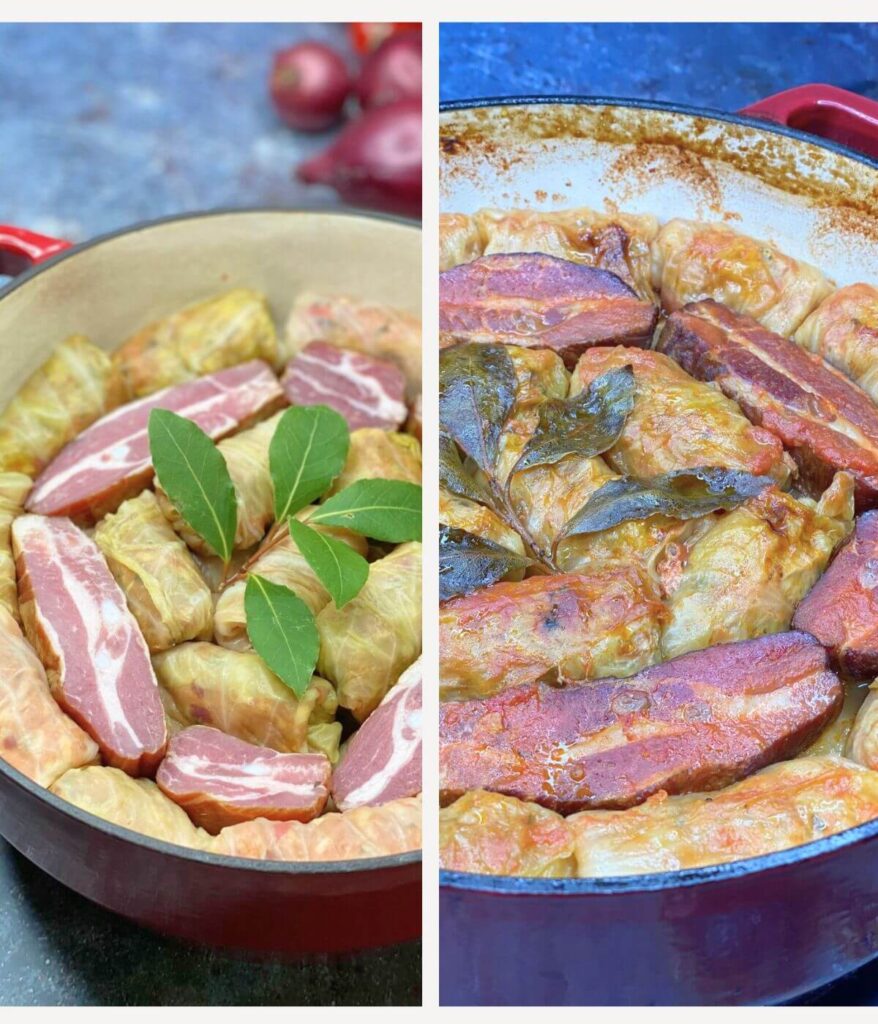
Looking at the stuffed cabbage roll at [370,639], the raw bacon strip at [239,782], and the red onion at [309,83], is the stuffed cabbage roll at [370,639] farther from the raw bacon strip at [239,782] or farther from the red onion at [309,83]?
the red onion at [309,83]

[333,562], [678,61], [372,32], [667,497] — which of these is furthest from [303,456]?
[372,32]

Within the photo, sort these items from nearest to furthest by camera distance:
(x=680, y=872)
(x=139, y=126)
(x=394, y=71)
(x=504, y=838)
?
(x=680, y=872)
(x=504, y=838)
(x=394, y=71)
(x=139, y=126)

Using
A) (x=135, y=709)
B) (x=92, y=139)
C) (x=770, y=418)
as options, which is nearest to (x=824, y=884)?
(x=770, y=418)

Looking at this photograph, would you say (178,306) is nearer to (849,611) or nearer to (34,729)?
(34,729)

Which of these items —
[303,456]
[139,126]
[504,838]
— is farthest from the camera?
[139,126]

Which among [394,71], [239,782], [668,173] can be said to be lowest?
[239,782]
